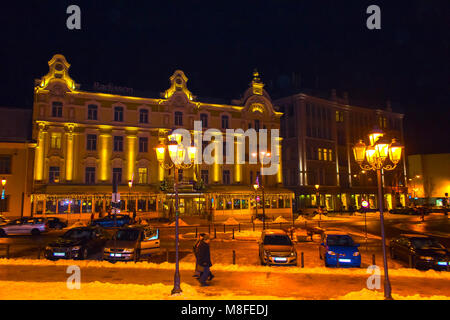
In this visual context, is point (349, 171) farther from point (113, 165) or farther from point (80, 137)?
point (80, 137)

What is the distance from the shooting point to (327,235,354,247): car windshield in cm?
1559

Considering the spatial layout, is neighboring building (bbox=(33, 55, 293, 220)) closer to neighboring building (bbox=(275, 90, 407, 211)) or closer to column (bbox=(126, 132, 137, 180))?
column (bbox=(126, 132, 137, 180))

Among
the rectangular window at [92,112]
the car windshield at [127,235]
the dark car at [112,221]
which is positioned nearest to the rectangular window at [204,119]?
the rectangular window at [92,112]

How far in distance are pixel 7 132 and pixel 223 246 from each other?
3311cm

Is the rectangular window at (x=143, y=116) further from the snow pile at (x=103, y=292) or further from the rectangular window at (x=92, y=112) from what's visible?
the snow pile at (x=103, y=292)

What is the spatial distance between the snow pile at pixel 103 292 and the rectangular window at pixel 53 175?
29967mm

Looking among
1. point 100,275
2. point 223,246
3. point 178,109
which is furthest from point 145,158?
point 100,275

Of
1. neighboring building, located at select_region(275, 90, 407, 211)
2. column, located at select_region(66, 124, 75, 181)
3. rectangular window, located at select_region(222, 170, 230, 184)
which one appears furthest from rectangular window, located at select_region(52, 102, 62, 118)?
neighboring building, located at select_region(275, 90, 407, 211)

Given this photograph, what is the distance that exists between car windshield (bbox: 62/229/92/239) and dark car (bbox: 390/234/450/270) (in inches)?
637

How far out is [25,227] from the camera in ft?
88.0

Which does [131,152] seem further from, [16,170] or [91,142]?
[16,170]

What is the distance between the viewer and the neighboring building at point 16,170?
36875mm

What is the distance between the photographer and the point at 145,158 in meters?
42.8
